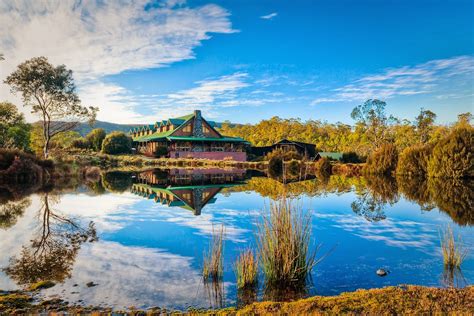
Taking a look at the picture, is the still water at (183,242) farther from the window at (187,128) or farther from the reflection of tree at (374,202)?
the window at (187,128)

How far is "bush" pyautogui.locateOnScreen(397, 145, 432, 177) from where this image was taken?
24578 millimetres

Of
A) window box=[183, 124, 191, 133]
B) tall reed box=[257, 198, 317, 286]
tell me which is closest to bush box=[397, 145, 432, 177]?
tall reed box=[257, 198, 317, 286]

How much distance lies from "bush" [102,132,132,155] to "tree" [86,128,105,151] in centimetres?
419

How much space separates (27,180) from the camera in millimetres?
20406

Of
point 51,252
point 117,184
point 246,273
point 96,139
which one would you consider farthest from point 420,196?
point 96,139

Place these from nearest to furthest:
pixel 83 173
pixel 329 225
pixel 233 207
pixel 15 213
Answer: pixel 329 225 < pixel 15 213 < pixel 233 207 < pixel 83 173

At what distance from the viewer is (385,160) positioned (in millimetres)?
27812

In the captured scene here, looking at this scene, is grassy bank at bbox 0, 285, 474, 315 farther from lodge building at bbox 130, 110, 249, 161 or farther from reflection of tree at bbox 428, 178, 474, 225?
lodge building at bbox 130, 110, 249, 161

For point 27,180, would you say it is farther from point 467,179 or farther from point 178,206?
point 467,179

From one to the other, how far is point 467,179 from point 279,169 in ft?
56.0

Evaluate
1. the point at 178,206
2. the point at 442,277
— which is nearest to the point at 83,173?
the point at 178,206

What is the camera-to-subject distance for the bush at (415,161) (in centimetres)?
2458

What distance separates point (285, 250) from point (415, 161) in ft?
76.9

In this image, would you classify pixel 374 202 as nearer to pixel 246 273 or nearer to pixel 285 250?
pixel 285 250
